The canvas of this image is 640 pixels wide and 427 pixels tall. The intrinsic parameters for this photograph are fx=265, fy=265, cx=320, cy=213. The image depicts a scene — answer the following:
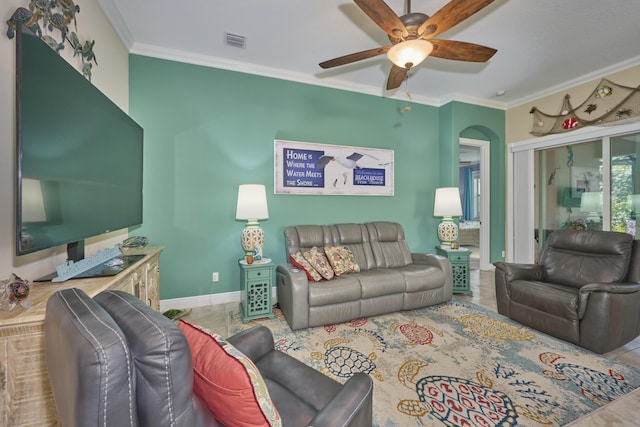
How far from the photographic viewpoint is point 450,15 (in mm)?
1707

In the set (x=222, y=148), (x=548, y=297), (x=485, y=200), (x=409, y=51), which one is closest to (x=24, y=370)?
(x=222, y=148)

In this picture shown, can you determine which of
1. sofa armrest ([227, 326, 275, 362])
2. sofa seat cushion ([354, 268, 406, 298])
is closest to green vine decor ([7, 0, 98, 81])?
sofa armrest ([227, 326, 275, 362])

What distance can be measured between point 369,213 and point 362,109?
61.0 inches

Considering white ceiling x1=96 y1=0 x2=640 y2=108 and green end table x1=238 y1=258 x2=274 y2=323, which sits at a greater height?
white ceiling x1=96 y1=0 x2=640 y2=108

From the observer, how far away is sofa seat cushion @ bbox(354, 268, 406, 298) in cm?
275

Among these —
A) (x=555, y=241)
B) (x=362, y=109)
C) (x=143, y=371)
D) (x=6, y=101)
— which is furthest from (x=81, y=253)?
(x=555, y=241)

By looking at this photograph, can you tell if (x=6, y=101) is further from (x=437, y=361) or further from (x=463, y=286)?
(x=463, y=286)

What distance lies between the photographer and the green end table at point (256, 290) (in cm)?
275

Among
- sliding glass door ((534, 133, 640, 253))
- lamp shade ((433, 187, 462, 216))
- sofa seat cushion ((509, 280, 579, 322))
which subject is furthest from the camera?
lamp shade ((433, 187, 462, 216))

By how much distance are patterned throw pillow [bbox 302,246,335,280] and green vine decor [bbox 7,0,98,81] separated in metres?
2.46

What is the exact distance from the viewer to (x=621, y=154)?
3432 mm

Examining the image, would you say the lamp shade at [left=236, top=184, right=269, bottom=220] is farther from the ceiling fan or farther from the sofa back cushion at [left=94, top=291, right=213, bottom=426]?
the sofa back cushion at [left=94, top=291, right=213, bottom=426]

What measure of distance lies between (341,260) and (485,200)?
3337 millimetres

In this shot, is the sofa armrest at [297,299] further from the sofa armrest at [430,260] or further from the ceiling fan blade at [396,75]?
the ceiling fan blade at [396,75]
